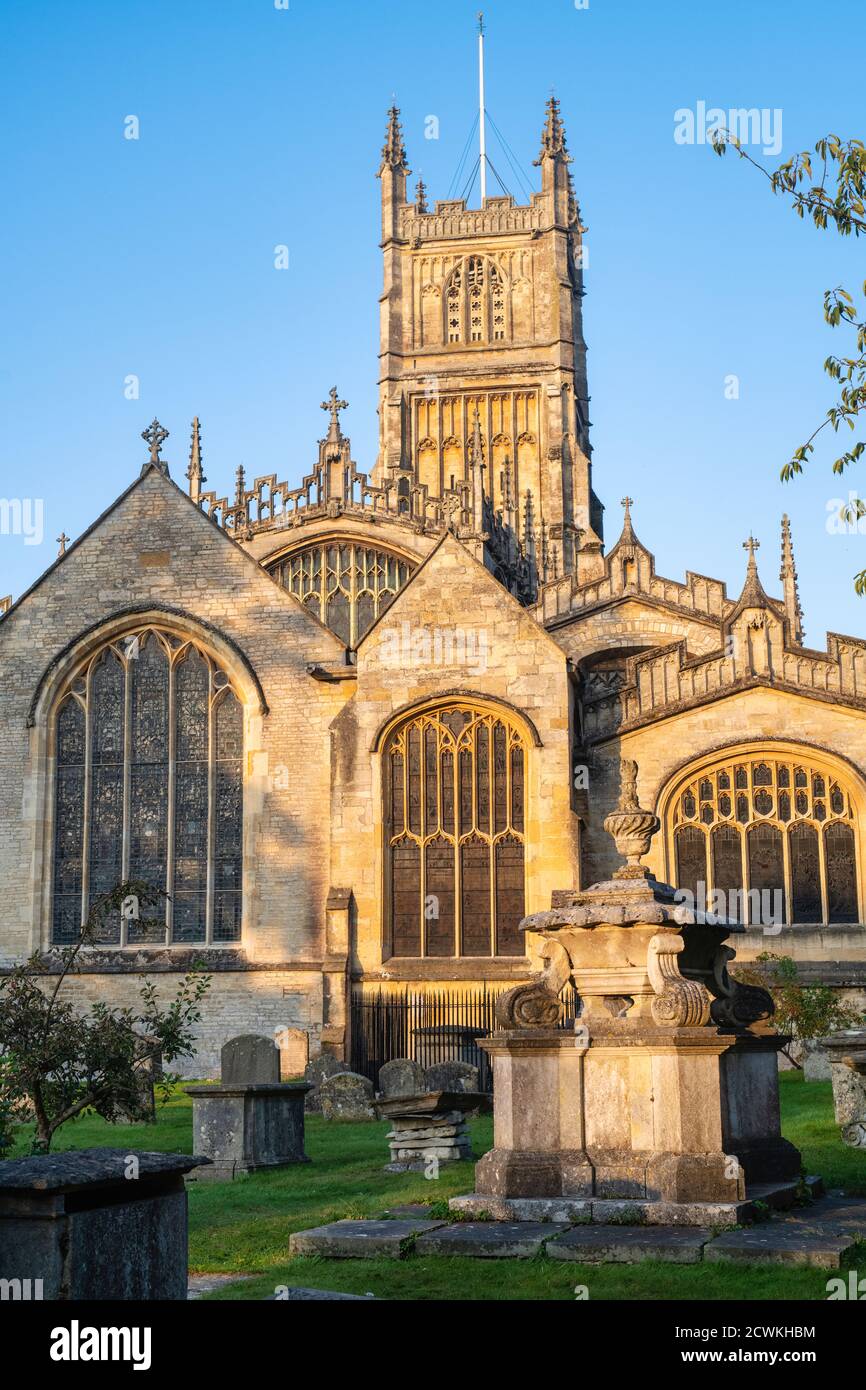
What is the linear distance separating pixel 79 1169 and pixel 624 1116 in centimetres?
586

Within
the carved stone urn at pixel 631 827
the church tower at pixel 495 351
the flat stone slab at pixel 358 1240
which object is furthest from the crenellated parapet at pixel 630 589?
the flat stone slab at pixel 358 1240

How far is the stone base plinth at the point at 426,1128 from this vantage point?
54.2ft

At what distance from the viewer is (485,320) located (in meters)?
58.4

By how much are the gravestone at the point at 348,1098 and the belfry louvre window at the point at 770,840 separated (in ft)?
24.6

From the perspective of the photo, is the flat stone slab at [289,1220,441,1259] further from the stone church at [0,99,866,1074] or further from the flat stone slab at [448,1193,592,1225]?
the stone church at [0,99,866,1074]

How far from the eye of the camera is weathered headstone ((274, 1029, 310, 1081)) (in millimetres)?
26781

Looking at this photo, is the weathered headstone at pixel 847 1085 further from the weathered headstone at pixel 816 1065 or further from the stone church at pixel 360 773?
the stone church at pixel 360 773

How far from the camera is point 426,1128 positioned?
1662cm

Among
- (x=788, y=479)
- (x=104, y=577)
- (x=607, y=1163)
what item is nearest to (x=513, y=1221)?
(x=607, y=1163)

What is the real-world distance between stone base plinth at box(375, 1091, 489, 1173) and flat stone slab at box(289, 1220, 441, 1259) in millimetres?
4789

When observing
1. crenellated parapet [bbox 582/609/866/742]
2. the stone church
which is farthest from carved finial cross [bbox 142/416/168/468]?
crenellated parapet [bbox 582/609/866/742]
